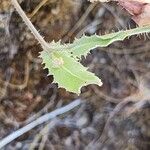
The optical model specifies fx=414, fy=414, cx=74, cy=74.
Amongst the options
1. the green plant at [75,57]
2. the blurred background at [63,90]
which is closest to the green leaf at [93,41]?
the green plant at [75,57]

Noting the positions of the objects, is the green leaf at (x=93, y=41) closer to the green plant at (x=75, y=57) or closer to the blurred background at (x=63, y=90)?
the green plant at (x=75, y=57)

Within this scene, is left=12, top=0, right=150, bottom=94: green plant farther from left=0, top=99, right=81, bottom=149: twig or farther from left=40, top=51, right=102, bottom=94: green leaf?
left=0, top=99, right=81, bottom=149: twig

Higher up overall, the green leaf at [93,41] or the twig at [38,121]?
the green leaf at [93,41]

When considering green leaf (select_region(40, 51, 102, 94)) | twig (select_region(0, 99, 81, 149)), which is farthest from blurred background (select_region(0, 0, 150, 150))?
green leaf (select_region(40, 51, 102, 94))

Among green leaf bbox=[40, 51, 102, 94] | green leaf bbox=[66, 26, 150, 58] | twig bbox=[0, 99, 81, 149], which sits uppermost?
green leaf bbox=[66, 26, 150, 58]

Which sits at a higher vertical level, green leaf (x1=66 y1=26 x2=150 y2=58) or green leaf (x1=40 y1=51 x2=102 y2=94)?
green leaf (x1=66 y1=26 x2=150 y2=58)
